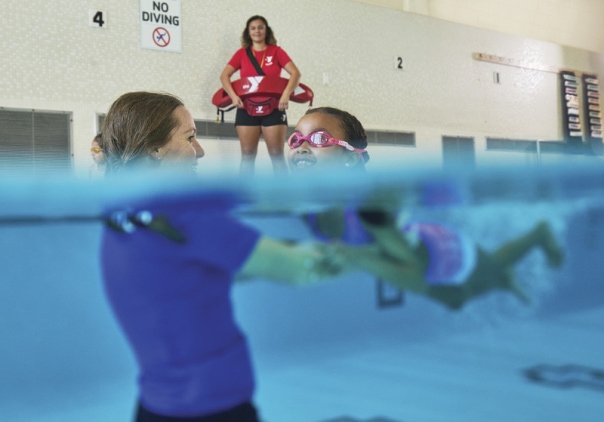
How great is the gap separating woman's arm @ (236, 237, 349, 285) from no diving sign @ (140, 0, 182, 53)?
19.4 feet

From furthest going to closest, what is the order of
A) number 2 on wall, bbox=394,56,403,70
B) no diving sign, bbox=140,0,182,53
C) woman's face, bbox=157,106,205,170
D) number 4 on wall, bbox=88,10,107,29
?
number 2 on wall, bbox=394,56,403,70 → no diving sign, bbox=140,0,182,53 → number 4 on wall, bbox=88,10,107,29 → woman's face, bbox=157,106,205,170

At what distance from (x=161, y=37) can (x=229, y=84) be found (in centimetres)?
86

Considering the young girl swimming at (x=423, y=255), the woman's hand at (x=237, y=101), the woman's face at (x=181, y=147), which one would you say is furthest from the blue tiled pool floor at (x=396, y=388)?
the woman's hand at (x=237, y=101)

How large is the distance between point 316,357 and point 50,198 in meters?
0.75

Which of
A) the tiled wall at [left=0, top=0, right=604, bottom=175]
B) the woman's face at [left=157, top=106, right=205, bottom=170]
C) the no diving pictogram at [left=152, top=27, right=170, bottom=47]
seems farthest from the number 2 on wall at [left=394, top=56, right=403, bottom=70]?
the woman's face at [left=157, top=106, right=205, bottom=170]

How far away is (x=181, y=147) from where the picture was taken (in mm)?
1941

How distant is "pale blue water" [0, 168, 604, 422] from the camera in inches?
56.1

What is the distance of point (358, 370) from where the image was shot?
1444 millimetres

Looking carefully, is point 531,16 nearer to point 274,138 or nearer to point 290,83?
point 290,83

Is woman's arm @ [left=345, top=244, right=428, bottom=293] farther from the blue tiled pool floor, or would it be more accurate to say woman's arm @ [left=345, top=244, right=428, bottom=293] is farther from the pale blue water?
the blue tiled pool floor

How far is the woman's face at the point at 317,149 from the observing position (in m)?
2.70

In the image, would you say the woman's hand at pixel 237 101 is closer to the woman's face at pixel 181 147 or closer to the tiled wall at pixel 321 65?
the tiled wall at pixel 321 65

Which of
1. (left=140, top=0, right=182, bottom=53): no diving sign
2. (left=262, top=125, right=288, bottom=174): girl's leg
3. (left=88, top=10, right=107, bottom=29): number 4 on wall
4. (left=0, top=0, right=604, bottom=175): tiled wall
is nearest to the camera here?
(left=0, top=0, right=604, bottom=175): tiled wall

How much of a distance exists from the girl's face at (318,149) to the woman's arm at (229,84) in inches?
153
